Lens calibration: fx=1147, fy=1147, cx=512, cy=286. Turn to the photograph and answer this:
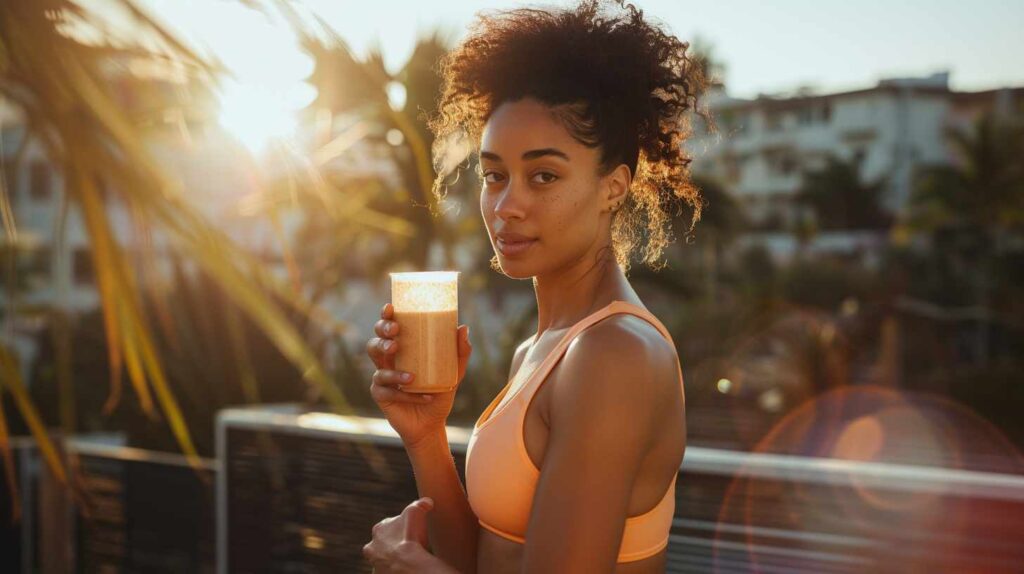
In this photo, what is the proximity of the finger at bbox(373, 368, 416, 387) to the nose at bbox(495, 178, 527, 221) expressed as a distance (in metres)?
0.29

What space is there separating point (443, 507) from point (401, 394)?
241 millimetres

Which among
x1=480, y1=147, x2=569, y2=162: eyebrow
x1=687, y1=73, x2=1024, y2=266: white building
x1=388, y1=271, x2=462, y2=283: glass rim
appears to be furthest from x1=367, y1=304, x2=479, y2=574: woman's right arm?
x1=687, y1=73, x2=1024, y2=266: white building

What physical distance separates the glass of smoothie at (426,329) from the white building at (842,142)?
58829 millimetres

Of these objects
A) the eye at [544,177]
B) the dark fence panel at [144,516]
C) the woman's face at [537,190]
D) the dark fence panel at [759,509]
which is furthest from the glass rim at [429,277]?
the dark fence panel at [144,516]

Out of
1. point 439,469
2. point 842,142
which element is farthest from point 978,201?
point 439,469

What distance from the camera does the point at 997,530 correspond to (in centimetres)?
248

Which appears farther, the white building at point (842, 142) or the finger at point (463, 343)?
the white building at point (842, 142)

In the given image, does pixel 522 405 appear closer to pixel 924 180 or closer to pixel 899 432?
pixel 899 432

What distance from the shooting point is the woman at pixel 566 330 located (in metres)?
1.40

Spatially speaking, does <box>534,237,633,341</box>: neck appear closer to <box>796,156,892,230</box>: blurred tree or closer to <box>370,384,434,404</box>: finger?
<box>370,384,434,404</box>: finger

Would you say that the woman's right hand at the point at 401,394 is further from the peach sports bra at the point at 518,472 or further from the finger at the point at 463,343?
the peach sports bra at the point at 518,472

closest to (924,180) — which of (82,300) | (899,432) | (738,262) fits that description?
(738,262)

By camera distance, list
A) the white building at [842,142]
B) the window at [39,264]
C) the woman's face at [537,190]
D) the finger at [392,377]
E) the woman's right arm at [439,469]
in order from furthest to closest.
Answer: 1. the white building at [842,142]
2. the window at [39,264]
3. the woman's right arm at [439,469]
4. the finger at [392,377]
5. the woman's face at [537,190]

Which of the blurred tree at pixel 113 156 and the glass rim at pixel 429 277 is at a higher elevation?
the blurred tree at pixel 113 156
